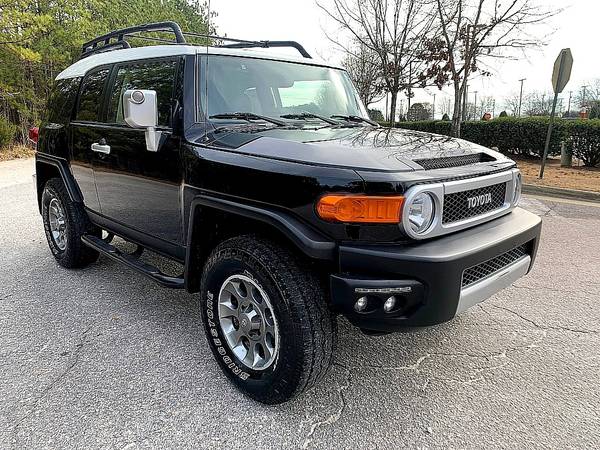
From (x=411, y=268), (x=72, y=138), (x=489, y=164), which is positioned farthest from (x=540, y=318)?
(x=72, y=138)

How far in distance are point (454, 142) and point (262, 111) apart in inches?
50.0

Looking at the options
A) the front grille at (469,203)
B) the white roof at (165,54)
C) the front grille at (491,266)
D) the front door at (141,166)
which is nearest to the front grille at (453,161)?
the front grille at (469,203)

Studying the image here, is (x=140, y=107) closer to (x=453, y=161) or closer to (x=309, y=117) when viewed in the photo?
(x=309, y=117)

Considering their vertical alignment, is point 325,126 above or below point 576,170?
above

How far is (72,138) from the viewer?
4207 millimetres

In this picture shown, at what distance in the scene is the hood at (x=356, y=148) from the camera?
230 cm

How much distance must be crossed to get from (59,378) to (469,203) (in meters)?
2.50

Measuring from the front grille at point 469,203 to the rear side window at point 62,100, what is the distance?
138 inches

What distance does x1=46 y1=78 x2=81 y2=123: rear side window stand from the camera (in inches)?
170

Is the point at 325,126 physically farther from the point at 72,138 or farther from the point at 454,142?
the point at 72,138

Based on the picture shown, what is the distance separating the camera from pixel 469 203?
2.49 meters

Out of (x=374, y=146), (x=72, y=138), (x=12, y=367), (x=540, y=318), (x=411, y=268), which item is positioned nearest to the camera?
(x=411, y=268)

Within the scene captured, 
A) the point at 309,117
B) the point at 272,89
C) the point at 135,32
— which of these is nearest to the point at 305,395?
the point at 309,117

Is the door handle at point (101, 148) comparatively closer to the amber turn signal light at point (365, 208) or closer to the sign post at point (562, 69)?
the amber turn signal light at point (365, 208)
